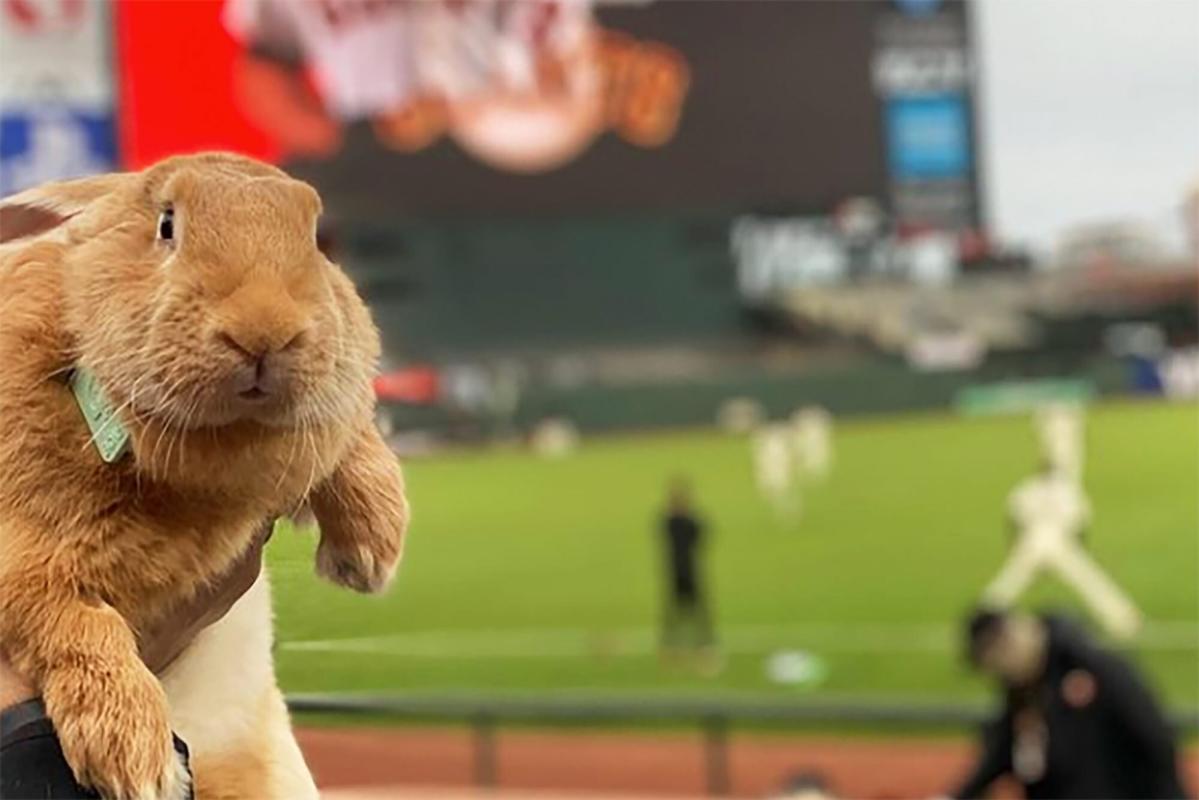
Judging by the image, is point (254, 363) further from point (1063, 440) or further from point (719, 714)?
point (1063, 440)

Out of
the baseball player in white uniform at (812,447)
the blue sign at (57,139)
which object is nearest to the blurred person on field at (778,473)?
the baseball player in white uniform at (812,447)

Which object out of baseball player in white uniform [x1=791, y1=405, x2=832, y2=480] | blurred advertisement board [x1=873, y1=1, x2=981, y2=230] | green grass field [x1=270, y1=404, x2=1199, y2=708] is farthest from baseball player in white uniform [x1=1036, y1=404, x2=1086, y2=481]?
blurred advertisement board [x1=873, y1=1, x2=981, y2=230]

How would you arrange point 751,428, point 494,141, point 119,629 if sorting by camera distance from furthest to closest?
1. point 494,141
2. point 751,428
3. point 119,629

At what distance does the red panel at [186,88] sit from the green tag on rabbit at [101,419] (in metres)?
0.29

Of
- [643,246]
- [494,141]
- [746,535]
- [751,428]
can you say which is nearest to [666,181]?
[643,246]

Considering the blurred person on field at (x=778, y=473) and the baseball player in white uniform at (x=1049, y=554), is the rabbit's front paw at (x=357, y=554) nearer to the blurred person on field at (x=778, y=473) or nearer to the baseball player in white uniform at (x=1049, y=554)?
the baseball player in white uniform at (x=1049, y=554)

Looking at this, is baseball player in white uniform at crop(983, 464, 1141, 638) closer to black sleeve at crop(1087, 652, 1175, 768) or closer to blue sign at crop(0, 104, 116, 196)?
black sleeve at crop(1087, 652, 1175, 768)

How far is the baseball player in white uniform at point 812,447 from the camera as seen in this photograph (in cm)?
654

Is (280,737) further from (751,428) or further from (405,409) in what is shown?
(751,428)

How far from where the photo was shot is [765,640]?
13.2 feet

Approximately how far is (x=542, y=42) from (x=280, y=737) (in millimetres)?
8474

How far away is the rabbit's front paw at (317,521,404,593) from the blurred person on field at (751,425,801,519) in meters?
5.47

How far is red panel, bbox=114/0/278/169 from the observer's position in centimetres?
57

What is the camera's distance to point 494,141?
28.1 ft
